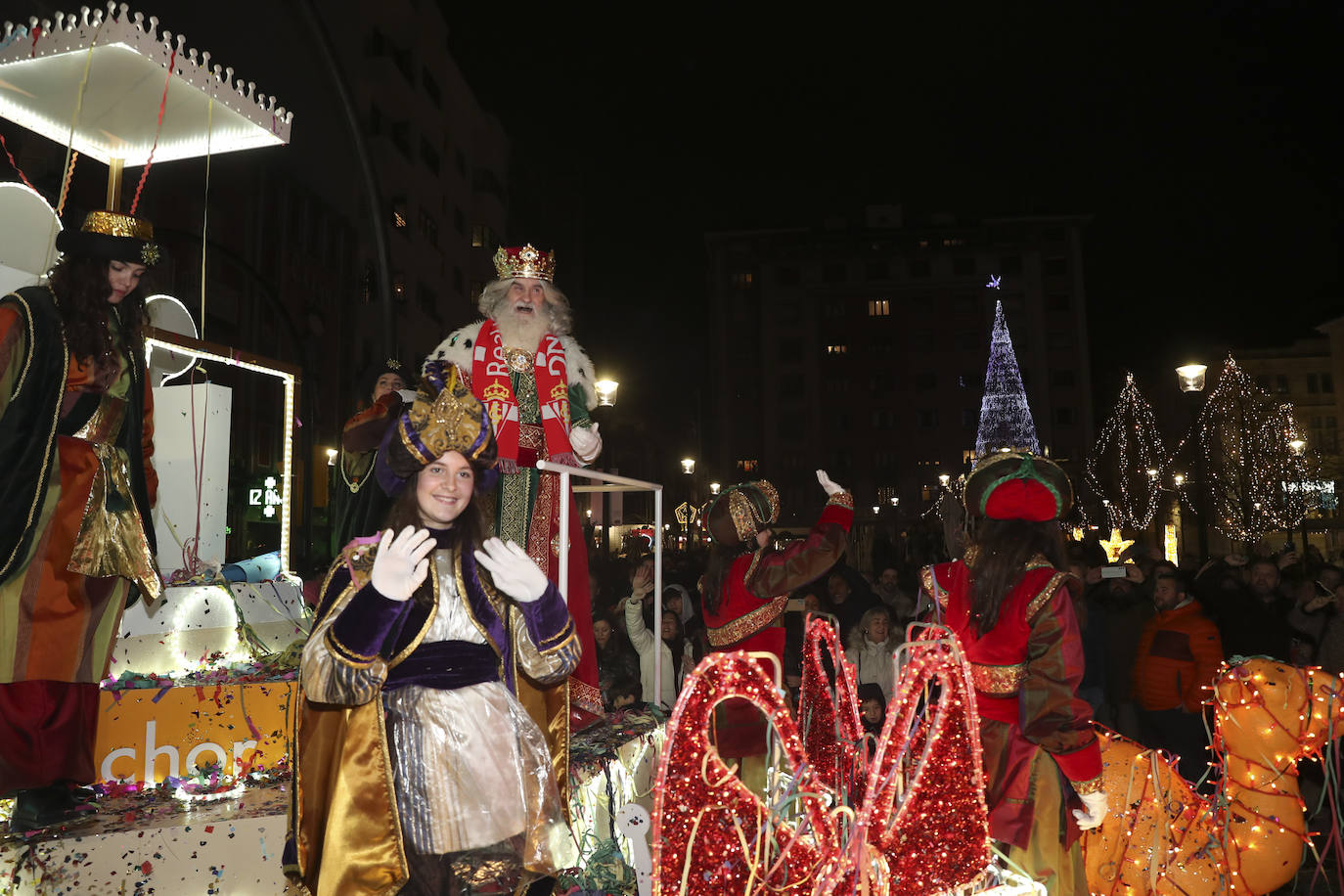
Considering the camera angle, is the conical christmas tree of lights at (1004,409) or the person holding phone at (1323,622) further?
the conical christmas tree of lights at (1004,409)

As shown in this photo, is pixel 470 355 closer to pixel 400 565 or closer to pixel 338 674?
pixel 400 565

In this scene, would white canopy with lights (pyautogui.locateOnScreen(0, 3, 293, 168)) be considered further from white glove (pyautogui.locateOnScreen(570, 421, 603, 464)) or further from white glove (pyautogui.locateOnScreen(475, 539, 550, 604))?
white glove (pyautogui.locateOnScreen(475, 539, 550, 604))

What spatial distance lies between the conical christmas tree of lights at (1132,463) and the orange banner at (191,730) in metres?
33.6

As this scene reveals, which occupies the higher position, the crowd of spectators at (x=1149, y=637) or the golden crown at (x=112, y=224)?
the golden crown at (x=112, y=224)

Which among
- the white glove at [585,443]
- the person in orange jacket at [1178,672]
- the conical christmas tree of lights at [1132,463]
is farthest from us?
the conical christmas tree of lights at [1132,463]

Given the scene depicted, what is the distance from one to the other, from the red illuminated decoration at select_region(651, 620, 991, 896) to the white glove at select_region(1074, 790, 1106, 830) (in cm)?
98

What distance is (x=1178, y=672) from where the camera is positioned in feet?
23.6

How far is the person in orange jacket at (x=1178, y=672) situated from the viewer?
23.4ft

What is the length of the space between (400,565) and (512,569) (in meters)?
0.35

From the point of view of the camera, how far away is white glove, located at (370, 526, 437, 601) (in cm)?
270

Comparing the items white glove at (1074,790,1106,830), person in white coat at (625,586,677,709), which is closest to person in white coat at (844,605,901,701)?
person in white coat at (625,586,677,709)

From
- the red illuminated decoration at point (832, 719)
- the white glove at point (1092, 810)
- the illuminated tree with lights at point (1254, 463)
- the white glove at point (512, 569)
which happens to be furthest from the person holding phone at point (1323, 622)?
the illuminated tree with lights at point (1254, 463)

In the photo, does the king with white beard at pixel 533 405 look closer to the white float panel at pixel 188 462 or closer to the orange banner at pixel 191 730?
the orange banner at pixel 191 730

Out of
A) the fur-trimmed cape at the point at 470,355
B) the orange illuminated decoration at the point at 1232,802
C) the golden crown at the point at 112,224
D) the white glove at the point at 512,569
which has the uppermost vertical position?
the golden crown at the point at 112,224
